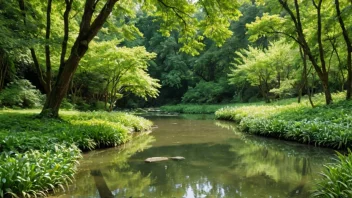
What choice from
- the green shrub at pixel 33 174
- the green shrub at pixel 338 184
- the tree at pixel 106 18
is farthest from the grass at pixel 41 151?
the green shrub at pixel 338 184

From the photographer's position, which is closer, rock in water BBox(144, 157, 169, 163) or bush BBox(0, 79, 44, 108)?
rock in water BBox(144, 157, 169, 163)

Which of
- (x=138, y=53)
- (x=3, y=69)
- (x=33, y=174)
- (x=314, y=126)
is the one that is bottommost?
(x=33, y=174)

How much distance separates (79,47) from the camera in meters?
10.6

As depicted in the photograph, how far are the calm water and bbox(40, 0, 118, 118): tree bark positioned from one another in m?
3.33

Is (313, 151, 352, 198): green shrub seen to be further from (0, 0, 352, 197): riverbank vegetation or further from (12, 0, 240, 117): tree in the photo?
(12, 0, 240, 117): tree

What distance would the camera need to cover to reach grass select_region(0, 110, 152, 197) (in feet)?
15.5

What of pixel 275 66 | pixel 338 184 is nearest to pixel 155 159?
pixel 338 184

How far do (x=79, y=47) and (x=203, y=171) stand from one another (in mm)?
6742

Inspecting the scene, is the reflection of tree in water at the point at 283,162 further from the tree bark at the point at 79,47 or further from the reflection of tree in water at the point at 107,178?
the tree bark at the point at 79,47

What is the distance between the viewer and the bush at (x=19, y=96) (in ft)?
50.2

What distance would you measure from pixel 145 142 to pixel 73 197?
6104 millimetres

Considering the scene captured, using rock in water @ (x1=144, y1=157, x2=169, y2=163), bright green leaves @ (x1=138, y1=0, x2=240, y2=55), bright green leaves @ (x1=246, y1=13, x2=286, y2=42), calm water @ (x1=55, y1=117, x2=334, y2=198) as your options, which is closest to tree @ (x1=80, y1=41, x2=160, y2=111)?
bright green leaves @ (x1=138, y1=0, x2=240, y2=55)

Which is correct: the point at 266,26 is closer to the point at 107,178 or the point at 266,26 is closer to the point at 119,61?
the point at 119,61

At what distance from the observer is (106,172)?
6688mm
